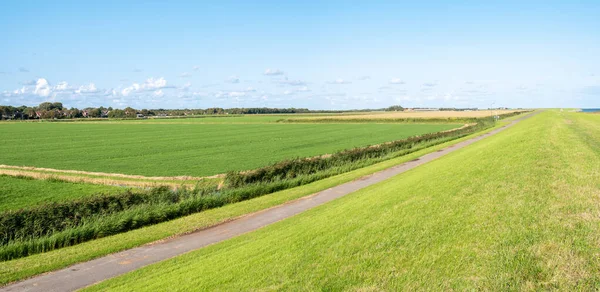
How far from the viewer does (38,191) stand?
1014 inches

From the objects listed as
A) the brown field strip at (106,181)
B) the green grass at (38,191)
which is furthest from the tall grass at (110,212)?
the brown field strip at (106,181)

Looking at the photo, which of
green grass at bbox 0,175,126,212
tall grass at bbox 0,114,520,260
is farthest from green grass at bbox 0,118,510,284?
green grass at bbox 0,175,126,212

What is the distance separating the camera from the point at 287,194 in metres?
22.8

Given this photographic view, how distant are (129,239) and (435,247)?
1182 cm

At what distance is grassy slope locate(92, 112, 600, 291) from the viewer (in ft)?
22.9

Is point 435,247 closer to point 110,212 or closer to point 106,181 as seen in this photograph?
point 110,212

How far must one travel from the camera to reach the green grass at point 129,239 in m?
12.5

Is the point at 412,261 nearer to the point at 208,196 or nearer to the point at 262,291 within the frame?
the point at 262,291

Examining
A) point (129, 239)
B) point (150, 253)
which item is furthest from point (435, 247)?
point (129, 239)

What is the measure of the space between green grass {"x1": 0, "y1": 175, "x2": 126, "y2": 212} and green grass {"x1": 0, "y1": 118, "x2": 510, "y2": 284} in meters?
8.43

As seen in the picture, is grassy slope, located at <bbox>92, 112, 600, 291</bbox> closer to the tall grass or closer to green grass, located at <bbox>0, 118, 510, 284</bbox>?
green grass, located at <bbox>0, 118, 510, 284</bbox>

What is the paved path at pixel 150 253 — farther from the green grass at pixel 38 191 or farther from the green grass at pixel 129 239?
the green grass at pixel 38 191

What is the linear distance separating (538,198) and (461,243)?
12.9 feet

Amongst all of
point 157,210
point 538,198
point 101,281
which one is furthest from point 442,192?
point 157,210
